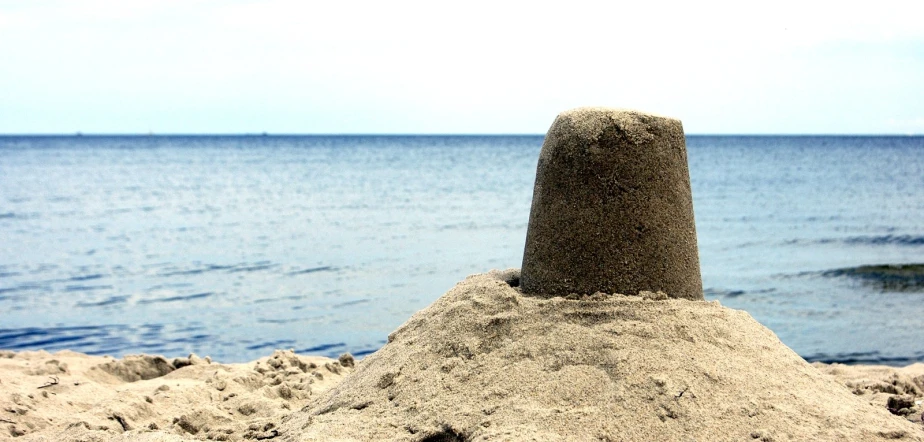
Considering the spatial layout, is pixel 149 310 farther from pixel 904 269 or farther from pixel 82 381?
pixel 904 269

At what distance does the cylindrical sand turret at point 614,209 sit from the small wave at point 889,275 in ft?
31.2

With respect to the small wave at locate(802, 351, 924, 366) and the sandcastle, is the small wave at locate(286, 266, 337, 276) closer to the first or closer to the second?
the small wave at locate(802, 351, 924, 366)

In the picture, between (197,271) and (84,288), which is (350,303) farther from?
(84,288)

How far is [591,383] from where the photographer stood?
11.7 feet

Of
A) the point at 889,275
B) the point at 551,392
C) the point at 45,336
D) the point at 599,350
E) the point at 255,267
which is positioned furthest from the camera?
the point at 255,267

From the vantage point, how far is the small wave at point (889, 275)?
1228cm

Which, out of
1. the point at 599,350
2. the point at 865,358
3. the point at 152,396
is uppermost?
the point at 599,350

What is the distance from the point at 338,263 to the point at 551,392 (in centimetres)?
1092

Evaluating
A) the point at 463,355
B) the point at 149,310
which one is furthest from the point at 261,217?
the point at 463,355

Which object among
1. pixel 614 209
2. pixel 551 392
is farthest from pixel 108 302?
pixel 551 392

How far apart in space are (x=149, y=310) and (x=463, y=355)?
7741 mm

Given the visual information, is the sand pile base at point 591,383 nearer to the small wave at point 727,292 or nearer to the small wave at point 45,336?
the small wave at point 45,336

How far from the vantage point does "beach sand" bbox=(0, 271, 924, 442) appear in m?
3.39

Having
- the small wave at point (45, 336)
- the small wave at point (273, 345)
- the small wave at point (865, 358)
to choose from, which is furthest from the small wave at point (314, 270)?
the small wave at point (865, 358)
